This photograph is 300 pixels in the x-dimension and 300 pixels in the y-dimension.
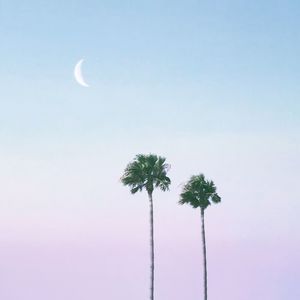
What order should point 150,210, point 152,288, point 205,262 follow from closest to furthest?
1. point 152,288
2. point 150,210
3. point 205,262

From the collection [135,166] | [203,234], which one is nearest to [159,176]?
[135,166]

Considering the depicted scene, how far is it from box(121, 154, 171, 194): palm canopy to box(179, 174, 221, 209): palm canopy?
6.33 metres

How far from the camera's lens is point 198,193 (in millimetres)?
65938

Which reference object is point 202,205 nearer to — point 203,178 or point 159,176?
point 203,178

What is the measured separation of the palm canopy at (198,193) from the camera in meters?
65.9

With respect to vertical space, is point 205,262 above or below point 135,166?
below

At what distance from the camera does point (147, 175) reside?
60.4 meters

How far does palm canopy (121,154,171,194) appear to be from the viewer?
198 ft

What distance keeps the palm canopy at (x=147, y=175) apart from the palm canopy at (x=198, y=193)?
633cm

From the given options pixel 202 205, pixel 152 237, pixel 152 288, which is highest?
pixel 202 205

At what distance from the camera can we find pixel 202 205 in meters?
66.1

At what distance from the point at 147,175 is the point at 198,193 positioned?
28.3 feet

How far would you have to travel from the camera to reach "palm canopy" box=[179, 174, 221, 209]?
65.9m

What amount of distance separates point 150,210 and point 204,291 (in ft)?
38.9
